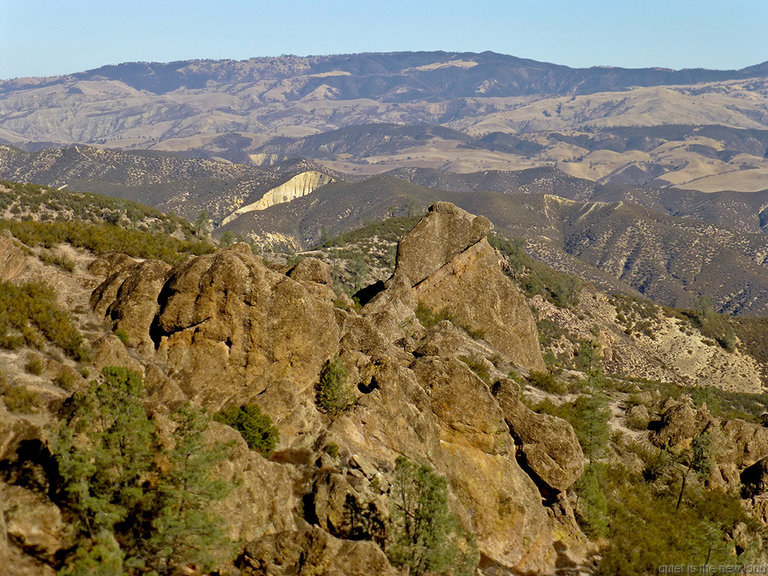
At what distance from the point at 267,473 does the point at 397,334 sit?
30132 mm

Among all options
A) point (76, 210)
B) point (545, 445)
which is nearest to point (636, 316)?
point (545, 445)

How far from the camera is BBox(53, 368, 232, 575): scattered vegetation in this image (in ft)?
82.1

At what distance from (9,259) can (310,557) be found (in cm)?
3145

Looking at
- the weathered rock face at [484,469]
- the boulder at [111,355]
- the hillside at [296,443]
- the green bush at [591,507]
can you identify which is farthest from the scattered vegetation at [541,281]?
the boulder at [111,355]

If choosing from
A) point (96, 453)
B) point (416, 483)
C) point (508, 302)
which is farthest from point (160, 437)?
point (508, 302)

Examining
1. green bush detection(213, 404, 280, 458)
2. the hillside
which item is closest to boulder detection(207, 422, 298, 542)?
the hillside

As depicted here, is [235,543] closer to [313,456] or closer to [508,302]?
[313,456]

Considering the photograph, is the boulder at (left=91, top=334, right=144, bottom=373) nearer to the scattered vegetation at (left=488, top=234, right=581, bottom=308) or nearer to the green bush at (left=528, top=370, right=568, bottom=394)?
the green bush at (left=528, top=370, right=568, bottom=394)

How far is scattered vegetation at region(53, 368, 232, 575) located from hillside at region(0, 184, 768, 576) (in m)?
0.10

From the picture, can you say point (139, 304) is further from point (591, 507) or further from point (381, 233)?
point (381, 233)

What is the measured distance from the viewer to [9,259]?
45.1 m

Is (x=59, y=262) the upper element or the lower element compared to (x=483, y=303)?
upper

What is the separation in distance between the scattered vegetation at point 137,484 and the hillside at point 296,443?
0.10 metres

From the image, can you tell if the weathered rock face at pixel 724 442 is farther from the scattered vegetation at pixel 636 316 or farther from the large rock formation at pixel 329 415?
the scattered vegetation at pixel 636 316
